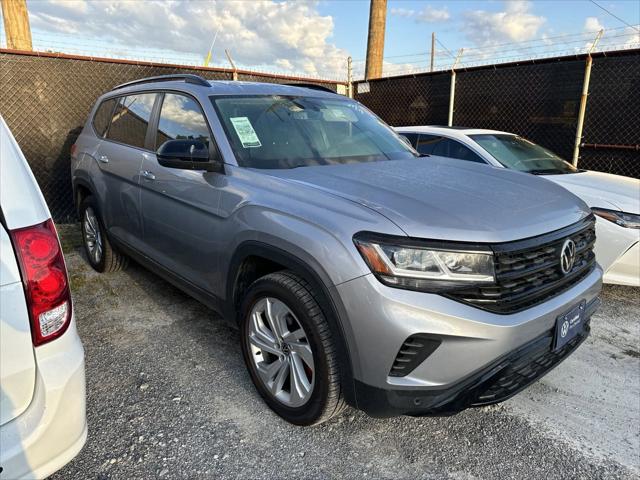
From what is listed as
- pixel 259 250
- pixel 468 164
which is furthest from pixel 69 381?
pixel 468 164

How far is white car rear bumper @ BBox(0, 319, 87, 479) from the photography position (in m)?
1.43

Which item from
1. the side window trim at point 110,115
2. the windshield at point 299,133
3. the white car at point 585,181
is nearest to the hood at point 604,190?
the white car at point 585,181

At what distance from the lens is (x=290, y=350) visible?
7.62 feet

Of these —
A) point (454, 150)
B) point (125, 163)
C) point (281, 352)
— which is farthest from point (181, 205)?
point (454, 150)

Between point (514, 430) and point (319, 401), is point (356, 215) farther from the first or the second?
point (514, 430)

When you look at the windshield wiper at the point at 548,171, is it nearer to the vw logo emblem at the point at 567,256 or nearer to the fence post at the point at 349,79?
the vw logo emblem at the point at 567,256

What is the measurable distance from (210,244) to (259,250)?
1.72 ft

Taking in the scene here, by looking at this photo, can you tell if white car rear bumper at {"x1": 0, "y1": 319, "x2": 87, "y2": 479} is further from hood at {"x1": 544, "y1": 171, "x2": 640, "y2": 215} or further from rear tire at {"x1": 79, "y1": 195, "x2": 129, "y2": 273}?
hood at {"x1": 544, "y1": 171, "x2": 640, "y2": 215}

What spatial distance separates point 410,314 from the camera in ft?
6.00

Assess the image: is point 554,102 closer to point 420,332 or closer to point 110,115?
point 110,115

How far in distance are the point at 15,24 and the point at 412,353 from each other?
840 cm

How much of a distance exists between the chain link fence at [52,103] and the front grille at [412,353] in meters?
6.35

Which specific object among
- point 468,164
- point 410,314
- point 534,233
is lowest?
point 410,314

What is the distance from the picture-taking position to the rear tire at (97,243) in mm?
4359
